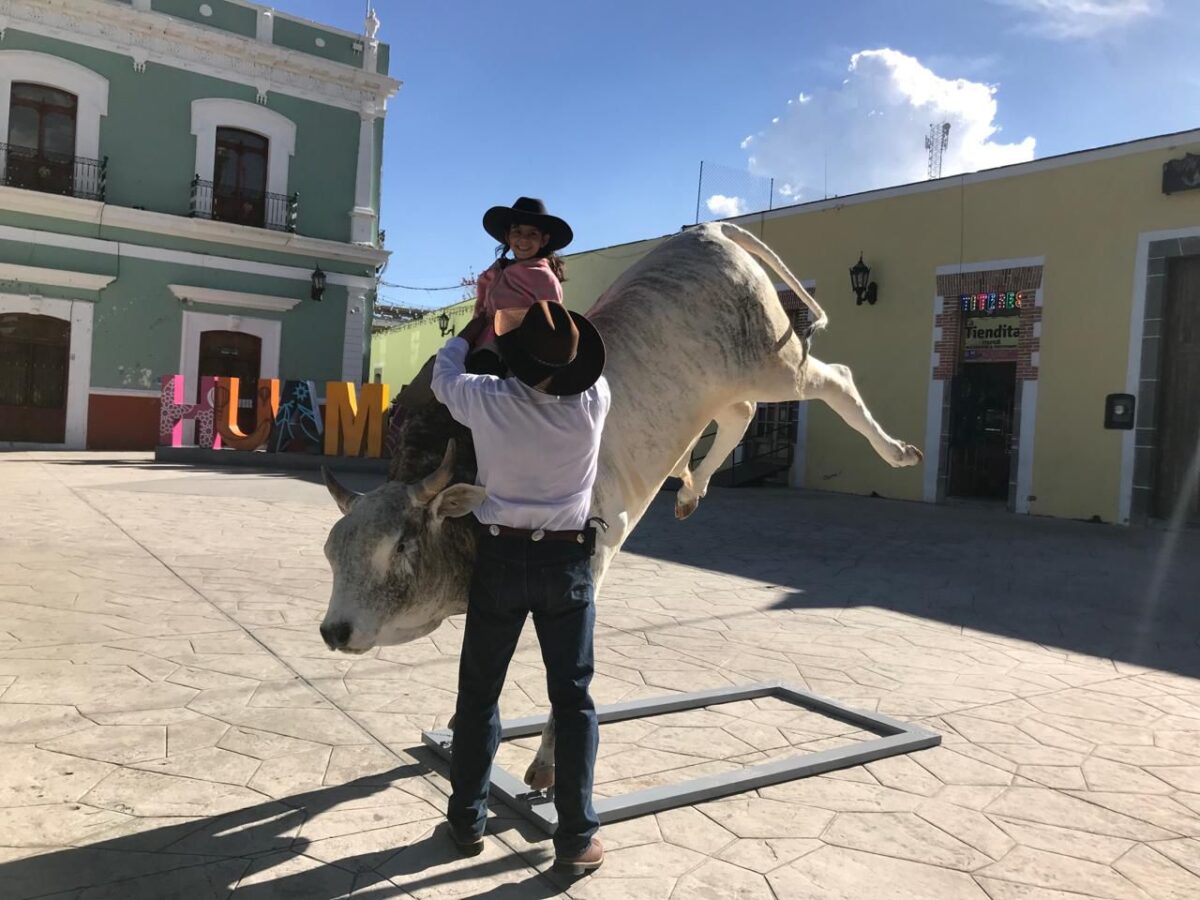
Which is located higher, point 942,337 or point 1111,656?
point 942,337

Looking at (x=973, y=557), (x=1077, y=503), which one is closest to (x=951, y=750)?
(x=973, y=557)

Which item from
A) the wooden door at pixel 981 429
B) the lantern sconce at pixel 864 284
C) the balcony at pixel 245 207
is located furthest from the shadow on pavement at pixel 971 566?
the balcony at pixel 245 207

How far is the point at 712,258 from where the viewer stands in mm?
3504

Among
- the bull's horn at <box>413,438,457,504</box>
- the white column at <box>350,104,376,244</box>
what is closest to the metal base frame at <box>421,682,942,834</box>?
the bull's horn at <box>413,438,457,504</box>

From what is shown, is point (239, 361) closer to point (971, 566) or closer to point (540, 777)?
point (971, 566)

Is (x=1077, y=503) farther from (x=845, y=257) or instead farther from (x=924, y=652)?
(x=924, y=652)

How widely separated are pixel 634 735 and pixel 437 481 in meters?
1.77

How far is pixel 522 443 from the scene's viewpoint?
247 centimetres

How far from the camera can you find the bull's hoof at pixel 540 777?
9.82 feet

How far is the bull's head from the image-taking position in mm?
2484

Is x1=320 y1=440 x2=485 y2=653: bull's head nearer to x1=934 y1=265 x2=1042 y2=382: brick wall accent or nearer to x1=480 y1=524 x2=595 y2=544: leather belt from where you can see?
x1=480 y1=524 x2=595 y2=544: leather belt

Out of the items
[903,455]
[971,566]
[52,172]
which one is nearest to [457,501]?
[903,455]

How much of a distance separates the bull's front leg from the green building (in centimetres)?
1657

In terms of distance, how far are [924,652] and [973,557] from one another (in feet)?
13.5
